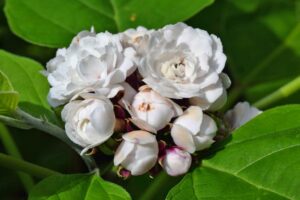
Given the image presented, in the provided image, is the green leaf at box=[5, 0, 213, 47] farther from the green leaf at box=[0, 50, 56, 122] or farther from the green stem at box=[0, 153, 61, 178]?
the green stem at box=[0, 153, 61, 178]

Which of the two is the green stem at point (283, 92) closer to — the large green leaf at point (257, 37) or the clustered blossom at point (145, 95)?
the large green leaf at point (257, 37)

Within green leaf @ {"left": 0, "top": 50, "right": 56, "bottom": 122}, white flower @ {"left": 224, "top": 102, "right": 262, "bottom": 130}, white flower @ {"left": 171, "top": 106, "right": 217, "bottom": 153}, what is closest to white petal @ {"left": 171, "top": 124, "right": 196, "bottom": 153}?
white flower @ {"left": 171, "top": 106, "right": 217, "bottom": 153}

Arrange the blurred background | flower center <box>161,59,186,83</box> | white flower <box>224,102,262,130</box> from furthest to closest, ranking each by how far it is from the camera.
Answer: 1. the blurred background
2. white flower <box>224,102,262,130</box>
3. flower center <box>161,59,186,83</box>

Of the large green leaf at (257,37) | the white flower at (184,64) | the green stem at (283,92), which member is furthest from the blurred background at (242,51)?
the white flower at (184,64)

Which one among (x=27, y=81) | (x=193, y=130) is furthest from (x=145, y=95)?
(x=27, y=81)

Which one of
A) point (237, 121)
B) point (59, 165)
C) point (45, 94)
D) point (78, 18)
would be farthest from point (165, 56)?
point (59, 165)

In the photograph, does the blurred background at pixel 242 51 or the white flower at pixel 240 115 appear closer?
the white flower at pixel 240 115

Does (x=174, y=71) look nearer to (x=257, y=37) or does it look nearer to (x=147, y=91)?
(x=147, y=91)
